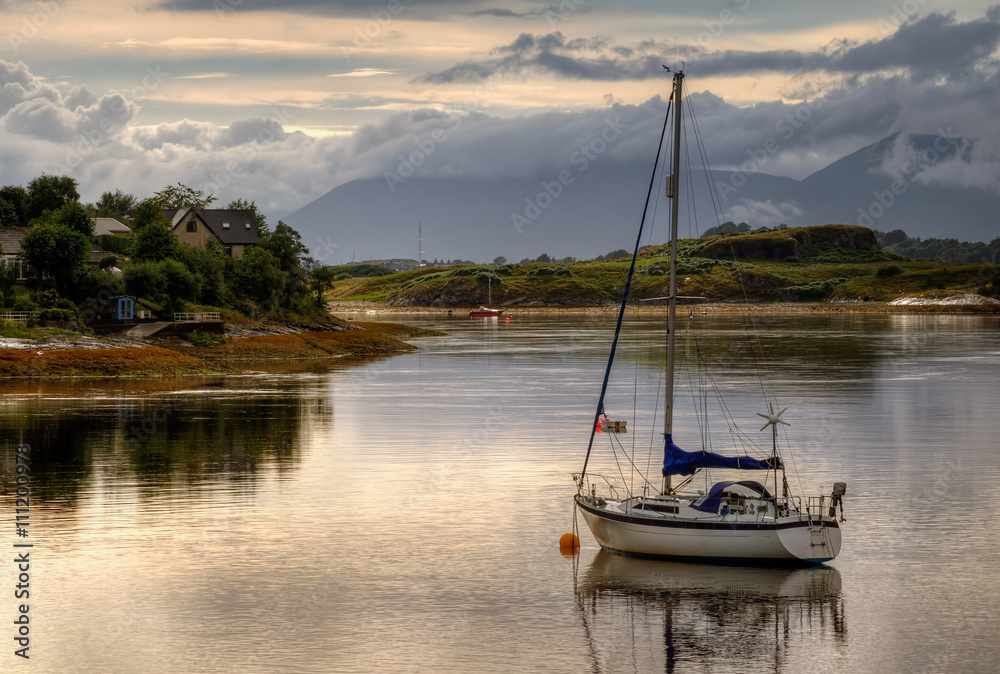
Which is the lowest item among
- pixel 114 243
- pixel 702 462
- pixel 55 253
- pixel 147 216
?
pixel 702 462

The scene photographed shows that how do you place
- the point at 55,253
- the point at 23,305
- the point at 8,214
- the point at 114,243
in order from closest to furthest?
the point at 23,305 → the point at 55,253 → the point at 114,243 → the point at 8,214

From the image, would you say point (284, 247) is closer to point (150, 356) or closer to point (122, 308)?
point (122, 308)

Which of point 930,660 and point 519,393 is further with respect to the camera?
point 519,393

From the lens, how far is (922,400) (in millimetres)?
69500

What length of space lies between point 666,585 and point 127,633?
14028 mm

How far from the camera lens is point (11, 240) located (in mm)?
96312

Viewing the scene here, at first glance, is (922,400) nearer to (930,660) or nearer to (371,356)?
(930,660)

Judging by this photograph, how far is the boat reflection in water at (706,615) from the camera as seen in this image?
23.3 m

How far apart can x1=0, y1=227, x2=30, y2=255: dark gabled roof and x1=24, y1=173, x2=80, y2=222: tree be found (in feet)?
78.9

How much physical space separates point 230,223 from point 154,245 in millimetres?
20576

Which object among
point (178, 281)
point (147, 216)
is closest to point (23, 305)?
point (178, 281)

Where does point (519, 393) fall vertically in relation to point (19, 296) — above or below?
below

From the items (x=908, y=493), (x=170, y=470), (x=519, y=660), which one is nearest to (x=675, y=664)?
(x=519, y=660)

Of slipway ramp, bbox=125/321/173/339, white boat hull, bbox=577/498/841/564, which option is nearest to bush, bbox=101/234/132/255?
slipway ramp, bbox=125/321/173/339
